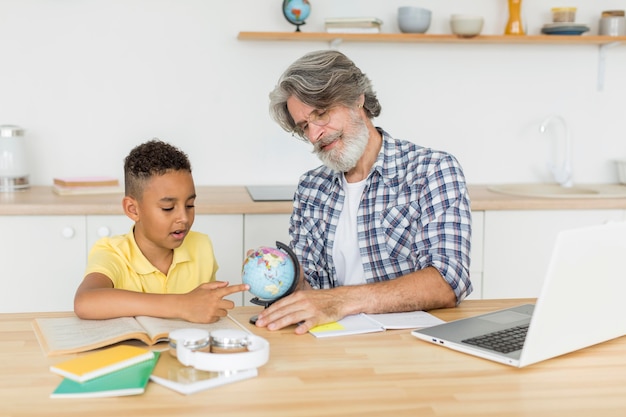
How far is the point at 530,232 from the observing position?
10.8 feet

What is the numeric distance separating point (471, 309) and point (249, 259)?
0.57 m

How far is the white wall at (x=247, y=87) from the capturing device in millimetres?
3469

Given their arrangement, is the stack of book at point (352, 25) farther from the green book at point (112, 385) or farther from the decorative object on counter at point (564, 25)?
the green book at point (112, 385)

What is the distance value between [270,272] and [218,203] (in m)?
1.43

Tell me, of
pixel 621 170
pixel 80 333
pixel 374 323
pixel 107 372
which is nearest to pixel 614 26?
pixel 621 170

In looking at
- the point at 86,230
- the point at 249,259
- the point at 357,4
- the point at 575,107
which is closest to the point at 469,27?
the point at 357,4

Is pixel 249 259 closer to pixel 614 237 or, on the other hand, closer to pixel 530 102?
pixel 614 237

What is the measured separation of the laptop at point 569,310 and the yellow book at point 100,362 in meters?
0.57

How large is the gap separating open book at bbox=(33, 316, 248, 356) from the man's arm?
0.10 meters

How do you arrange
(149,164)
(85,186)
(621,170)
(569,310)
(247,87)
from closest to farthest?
(569,310)
(149,164)
(85,186)
(247,87)
(621,170)

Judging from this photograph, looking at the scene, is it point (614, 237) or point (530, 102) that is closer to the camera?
point (614, 237)

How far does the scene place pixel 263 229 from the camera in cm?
308

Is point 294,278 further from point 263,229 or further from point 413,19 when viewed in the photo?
point 413,19

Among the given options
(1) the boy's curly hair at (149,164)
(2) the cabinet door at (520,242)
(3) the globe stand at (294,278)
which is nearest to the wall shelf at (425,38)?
(2) the cabinet door at (520,242)
